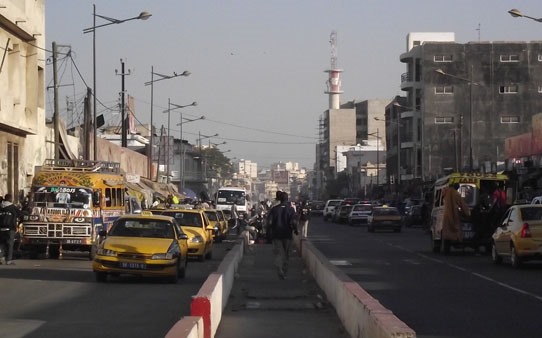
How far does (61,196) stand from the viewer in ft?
101

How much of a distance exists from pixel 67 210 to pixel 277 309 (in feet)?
47.5

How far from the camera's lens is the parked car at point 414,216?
6775 cm

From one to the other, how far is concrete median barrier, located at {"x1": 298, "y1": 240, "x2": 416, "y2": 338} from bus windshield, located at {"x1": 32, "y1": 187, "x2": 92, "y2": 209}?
11145 millimetres

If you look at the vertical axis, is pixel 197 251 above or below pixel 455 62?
below

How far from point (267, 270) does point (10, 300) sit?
9386mm

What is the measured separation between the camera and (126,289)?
823 inches

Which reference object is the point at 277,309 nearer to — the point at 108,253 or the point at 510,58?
the point at 108,253

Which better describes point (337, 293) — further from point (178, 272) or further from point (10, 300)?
point (178, 272)

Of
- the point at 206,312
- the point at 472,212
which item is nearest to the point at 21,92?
the point at 472,212

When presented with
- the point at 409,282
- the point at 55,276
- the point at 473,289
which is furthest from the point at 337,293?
the point at 55,276

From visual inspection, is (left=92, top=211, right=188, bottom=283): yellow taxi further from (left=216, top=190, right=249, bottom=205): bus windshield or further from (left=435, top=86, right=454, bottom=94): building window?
(left=435, top=86, right=454, bottom=94): building window

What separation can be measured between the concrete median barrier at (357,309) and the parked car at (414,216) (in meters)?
46.7

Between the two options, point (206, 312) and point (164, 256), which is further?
point (164, 256)

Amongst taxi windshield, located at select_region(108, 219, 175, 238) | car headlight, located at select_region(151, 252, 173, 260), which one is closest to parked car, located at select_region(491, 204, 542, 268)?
taxi windshield, located at select_region(108, 219, 175, 238)
